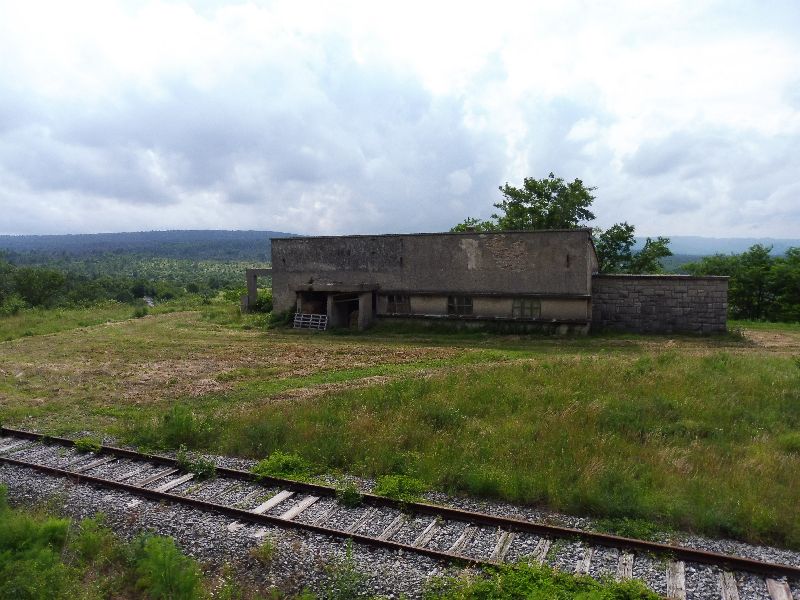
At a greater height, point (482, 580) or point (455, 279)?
point (455, 279)

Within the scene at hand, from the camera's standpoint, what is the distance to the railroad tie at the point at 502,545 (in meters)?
6.13

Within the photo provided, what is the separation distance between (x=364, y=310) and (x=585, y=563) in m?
19.4

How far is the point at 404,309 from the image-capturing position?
82.2 ft

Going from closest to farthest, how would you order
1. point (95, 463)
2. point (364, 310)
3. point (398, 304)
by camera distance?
point (95, 463) < point (364, 310) < point (398, 304)

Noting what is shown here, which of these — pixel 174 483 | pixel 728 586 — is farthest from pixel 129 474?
pixel 728 586

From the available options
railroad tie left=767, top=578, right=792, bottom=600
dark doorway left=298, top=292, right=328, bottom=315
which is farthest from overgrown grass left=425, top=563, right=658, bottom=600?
dark doorway left=298, top=292, right=328, bottom=315

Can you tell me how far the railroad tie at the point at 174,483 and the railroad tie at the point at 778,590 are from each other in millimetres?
7405

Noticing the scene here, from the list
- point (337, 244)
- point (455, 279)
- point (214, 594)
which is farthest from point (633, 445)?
point (337, 244)

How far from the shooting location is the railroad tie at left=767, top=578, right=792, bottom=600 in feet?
17.7

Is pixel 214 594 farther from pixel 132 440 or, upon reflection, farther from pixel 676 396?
pixel 676 396

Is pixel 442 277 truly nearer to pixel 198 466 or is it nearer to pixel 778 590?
pixel 198 466

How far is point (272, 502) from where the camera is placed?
7.55 metres

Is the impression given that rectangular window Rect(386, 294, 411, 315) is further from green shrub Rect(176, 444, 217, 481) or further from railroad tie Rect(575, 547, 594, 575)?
railroad tie Rect(575, 547, 594, 575)

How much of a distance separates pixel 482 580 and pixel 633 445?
4476mm
